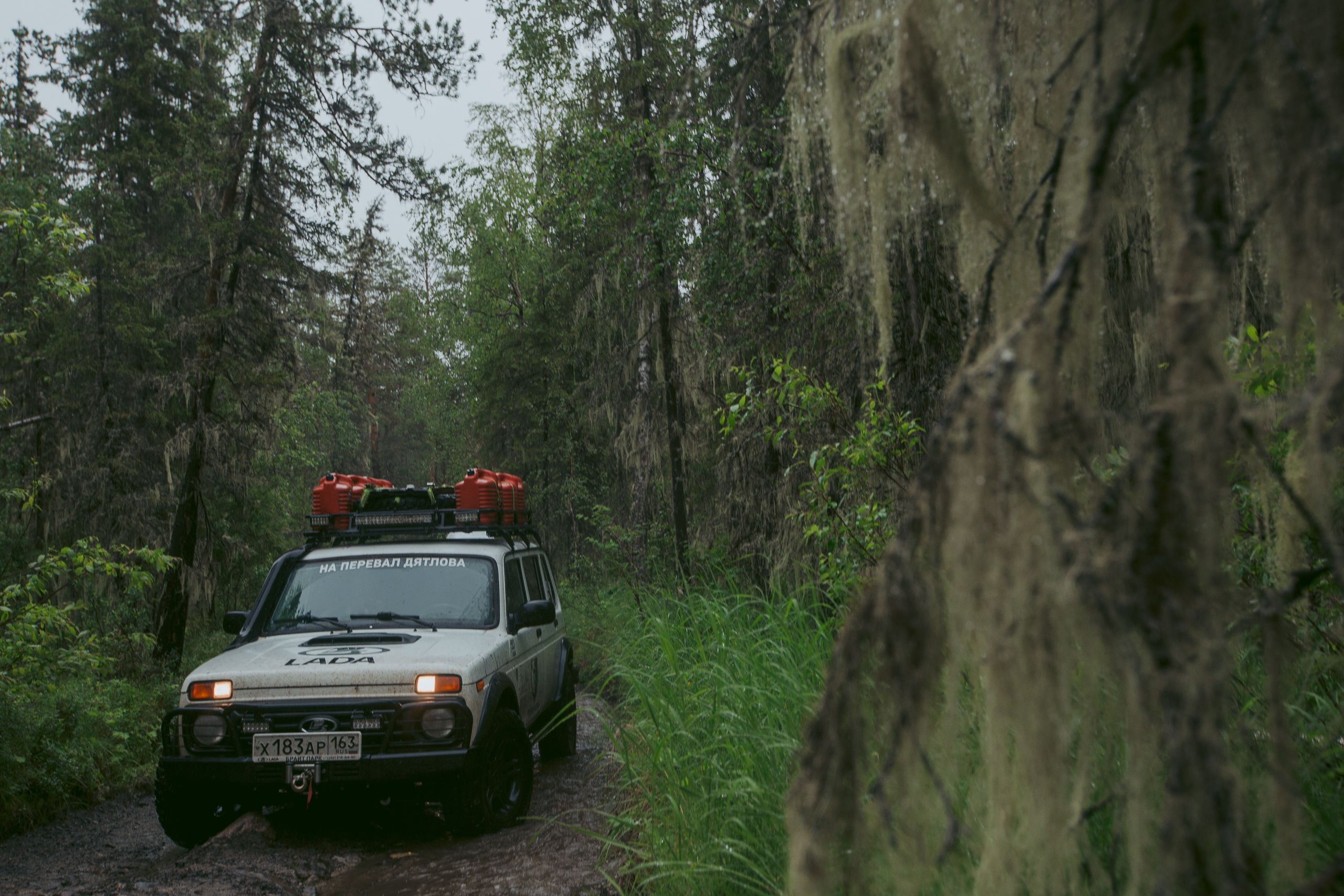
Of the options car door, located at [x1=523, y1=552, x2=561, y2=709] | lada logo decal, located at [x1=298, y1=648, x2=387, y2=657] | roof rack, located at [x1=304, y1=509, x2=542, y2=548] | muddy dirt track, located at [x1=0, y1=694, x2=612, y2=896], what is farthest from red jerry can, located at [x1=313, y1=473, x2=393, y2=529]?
muddy dirt track, located at [x1=0, y1=694, x2=612, y2=896]

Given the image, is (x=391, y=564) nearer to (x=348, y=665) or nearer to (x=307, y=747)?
(x=348, y=665)

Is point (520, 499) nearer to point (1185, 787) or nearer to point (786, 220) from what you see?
point (786, 220)

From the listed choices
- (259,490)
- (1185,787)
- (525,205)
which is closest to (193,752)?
(1185,787)

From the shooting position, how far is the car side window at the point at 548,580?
873cm

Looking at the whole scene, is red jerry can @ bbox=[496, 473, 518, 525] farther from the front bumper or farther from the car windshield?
the front bumper

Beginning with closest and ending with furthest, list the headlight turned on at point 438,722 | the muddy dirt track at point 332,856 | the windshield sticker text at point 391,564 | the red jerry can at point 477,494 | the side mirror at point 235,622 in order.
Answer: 1. the muddy dirt track at point 332,856
2. the headlight turned on at point 438,722
3. the side mirror at point 235,622
4. the windshield sticker text at point 391,564
5. the red jerry can at point 477,494

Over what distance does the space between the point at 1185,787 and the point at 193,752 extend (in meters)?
5.88

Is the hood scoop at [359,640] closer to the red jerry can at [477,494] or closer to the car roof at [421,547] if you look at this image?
the car roof at [421,547]

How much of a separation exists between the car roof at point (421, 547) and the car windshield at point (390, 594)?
0.05 m

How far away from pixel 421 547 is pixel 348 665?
5.43ft

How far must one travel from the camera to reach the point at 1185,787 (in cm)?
132

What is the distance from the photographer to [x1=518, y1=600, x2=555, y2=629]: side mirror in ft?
22.7

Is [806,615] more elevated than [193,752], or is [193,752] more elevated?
[806,615]

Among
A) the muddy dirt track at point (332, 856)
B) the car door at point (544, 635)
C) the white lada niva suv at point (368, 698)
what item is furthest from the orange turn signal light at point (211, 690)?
the car door at point (544, 635)
